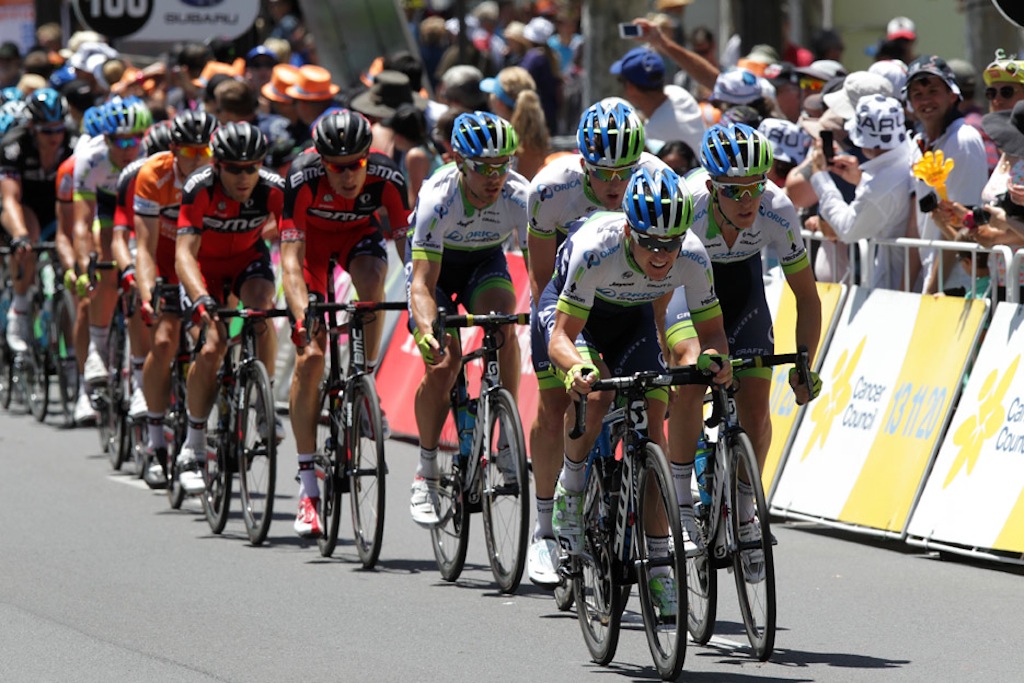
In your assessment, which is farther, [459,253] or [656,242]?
[459,253]

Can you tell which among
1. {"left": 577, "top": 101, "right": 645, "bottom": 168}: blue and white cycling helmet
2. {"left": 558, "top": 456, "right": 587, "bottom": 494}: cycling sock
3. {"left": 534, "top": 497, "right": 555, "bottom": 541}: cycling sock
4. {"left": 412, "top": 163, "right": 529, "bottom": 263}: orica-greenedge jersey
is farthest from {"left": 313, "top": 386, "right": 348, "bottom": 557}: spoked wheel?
{"left": 577, "top": 101, "right": 645, "bottom": 168}: blue and white cycling helmet

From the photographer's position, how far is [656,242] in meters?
6.93

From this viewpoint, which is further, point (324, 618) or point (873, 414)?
point (873, 414)

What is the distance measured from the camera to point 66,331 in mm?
14570

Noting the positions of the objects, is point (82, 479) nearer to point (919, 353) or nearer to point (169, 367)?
point (169, 367)

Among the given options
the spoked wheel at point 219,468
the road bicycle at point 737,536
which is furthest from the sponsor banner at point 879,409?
the spoked wheel at point 219,468

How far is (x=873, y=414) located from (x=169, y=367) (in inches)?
163

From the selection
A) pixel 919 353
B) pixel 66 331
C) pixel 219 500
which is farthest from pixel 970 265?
pixel 66 331

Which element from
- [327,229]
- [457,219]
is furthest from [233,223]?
[457,219]

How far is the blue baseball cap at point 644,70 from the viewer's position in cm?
1250

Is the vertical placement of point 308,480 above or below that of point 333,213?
below

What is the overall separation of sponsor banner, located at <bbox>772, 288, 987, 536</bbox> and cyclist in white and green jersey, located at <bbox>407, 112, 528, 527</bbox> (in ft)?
6.79

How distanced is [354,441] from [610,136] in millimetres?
2344

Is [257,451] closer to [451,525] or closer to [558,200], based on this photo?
[451,525]
